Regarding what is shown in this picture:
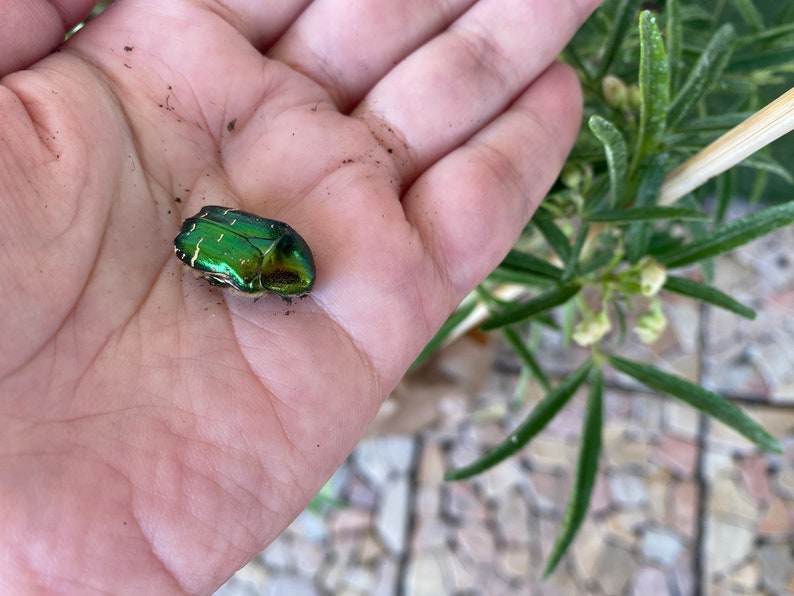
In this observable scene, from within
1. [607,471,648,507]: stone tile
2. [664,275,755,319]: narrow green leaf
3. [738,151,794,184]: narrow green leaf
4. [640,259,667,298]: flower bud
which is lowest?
[607,471,648,507]: stone tile

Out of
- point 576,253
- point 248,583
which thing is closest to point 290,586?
point 248,583

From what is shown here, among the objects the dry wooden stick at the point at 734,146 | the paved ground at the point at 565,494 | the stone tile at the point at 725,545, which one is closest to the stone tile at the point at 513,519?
the paved ground at the point at 565,494

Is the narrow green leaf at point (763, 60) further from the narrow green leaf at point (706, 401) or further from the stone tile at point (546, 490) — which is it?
the stone tile at point (546, 490)

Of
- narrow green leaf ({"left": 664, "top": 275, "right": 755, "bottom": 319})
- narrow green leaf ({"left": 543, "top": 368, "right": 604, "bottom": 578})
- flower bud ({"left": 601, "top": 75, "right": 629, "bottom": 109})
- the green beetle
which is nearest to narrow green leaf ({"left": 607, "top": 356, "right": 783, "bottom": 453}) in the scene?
narrow green leaf ({"left": 543, "top": 368, "right": 604, "bottom": 578})

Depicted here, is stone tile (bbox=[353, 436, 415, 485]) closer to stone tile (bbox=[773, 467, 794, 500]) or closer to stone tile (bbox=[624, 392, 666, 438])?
stone tile (bbox=[624, 392, 666, 438])

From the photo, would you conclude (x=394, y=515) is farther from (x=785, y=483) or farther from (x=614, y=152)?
(x=614, y=152)

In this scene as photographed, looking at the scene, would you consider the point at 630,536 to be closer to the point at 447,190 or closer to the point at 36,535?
the point at 447,190

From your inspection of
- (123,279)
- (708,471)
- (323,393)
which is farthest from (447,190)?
(708,471)
